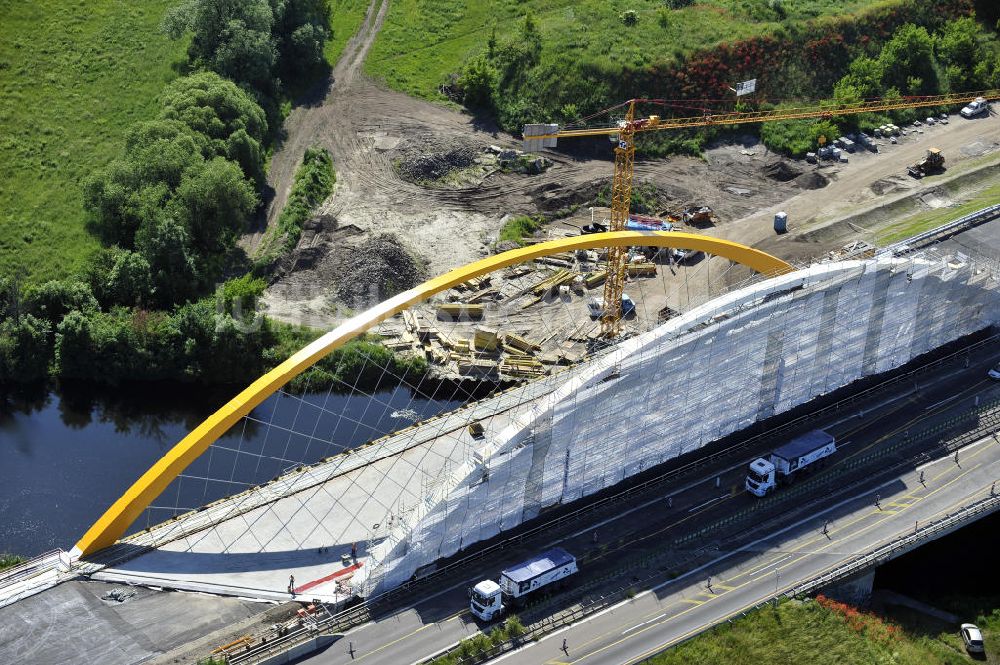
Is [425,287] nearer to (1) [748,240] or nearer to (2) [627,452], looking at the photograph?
(2) [627,452]

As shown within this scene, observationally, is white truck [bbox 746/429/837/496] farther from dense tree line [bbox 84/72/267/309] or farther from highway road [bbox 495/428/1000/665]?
dense tree line [bbox 84/72/267/309]

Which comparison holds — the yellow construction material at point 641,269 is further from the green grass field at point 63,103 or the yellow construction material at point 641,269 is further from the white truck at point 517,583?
the green grass field at point 63,103

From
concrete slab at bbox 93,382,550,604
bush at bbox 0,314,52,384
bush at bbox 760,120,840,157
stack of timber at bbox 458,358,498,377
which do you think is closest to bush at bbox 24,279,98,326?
bush at bbox 0,314,52,384

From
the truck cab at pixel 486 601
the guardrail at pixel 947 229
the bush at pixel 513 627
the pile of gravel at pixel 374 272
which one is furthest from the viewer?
the pile of gravel at pixel 374 272

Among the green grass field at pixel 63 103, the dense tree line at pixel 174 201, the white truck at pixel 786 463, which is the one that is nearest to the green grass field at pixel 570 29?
the green grass field at pixel 63 103

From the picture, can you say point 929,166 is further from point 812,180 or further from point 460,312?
point 460,312
